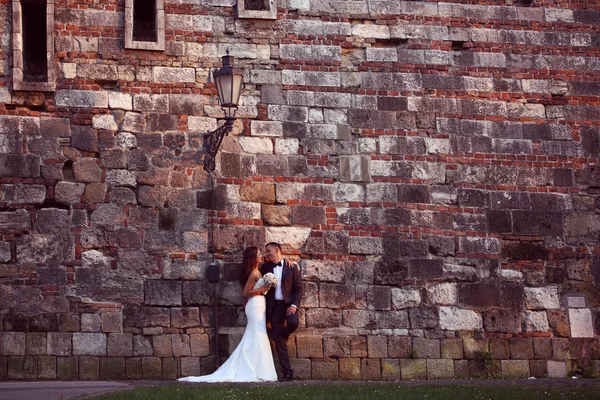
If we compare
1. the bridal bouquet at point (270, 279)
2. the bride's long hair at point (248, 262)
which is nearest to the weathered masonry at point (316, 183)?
the bride's long hair at point (248, 262)

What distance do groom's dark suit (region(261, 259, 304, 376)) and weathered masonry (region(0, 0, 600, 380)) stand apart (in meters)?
0.43

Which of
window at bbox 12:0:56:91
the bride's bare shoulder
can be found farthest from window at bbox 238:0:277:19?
the bride's bare shoulder

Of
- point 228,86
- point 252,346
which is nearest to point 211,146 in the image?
point 228,86

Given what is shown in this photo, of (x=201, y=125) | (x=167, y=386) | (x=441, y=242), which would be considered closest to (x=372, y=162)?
(x=441, y=242)

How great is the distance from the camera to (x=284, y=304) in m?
11.5

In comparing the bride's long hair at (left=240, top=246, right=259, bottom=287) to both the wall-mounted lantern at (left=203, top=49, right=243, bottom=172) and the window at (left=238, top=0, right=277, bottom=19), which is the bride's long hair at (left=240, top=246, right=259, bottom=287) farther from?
the window at (left=238, top=0, right=277, bottom=19)

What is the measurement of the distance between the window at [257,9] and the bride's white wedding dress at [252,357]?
3.53 metres

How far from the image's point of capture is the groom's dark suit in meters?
11.3

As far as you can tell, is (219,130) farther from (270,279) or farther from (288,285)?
(288,285)

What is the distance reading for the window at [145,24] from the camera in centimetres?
1192

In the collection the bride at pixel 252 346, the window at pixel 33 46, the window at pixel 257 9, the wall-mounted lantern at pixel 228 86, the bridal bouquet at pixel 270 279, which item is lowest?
the bride at pixel 252 346

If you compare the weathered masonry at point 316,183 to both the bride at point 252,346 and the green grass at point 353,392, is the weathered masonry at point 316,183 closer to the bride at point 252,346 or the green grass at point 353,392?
the bride at point 252,346

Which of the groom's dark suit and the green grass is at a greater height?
the groom's dark suit

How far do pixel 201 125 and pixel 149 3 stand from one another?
1830 millimetres
